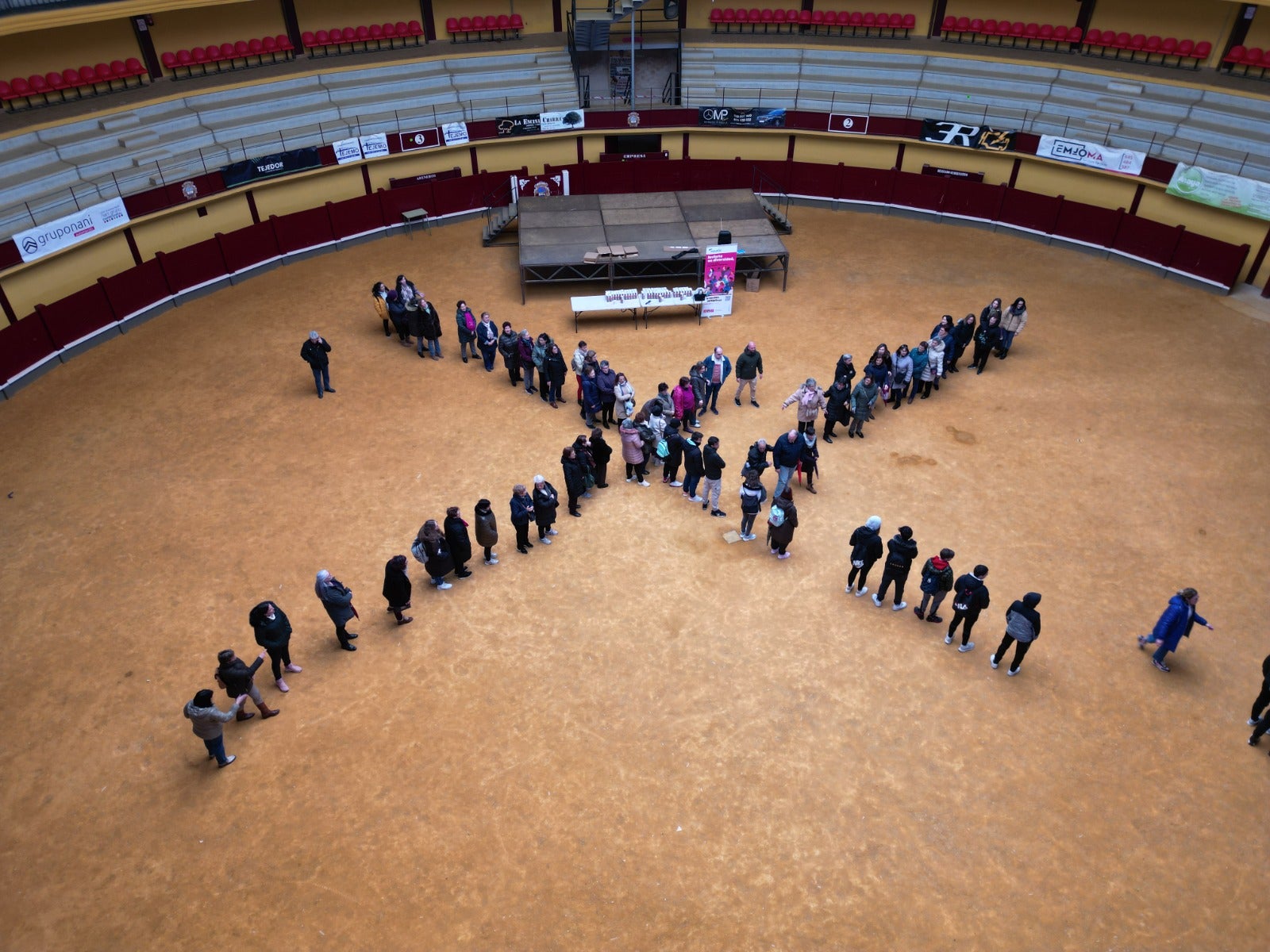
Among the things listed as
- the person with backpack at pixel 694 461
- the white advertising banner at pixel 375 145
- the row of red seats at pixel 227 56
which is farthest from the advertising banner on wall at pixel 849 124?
the row of red seats at pixel 227 56

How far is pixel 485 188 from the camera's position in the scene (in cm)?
2761

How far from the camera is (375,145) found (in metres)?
25.5

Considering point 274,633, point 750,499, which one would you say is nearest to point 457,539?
point 274,633

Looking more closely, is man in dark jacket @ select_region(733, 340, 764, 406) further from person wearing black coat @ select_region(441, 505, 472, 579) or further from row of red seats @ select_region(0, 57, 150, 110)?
row of red seats @ select_region(0, 57, 150, 110)

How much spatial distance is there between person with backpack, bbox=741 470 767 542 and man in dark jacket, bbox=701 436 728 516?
1.74 ft

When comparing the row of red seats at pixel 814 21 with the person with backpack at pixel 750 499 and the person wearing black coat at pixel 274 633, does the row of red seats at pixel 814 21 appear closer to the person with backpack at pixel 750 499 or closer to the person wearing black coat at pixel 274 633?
the person with backpack at pixel 750 499

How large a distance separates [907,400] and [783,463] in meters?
5.02

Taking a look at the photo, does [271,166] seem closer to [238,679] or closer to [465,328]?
[465,328]

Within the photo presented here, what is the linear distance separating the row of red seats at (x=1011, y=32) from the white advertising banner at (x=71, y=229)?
27.0 metres

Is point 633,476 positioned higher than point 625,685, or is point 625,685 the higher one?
point 633,476

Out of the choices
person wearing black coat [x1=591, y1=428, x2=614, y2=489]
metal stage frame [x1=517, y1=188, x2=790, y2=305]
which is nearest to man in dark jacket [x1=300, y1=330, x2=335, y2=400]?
metal stage frame [x1=517, y1=188, x2=790, y2=305]

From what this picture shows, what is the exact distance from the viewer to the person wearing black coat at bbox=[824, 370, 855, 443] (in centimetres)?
1658

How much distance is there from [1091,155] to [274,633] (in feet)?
81.3

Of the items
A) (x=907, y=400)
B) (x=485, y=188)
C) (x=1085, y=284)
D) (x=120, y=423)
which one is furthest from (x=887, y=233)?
(x=120, y=423)
